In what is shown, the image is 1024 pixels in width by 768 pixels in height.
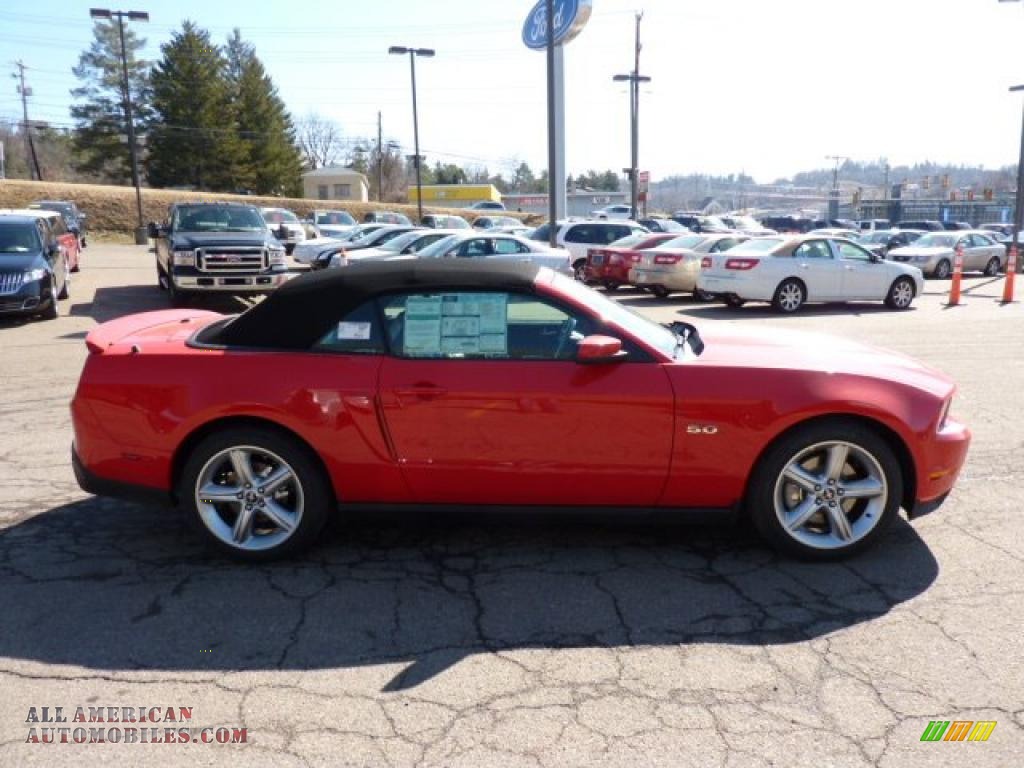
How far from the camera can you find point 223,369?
4102 mm

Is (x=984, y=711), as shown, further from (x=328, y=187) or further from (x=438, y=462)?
(x=328, y=187)

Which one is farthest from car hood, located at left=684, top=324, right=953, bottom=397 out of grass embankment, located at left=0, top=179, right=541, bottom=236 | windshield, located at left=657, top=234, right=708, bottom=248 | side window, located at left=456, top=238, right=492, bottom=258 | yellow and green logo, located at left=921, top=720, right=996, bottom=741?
grass embankment, located at left=0, top=179, right=541, bottom=236

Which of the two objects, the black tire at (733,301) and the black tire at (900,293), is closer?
the black tire at (733,301)

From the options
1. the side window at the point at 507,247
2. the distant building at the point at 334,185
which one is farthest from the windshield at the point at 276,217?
the distant building at the point at 334,185

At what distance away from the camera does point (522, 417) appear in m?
4.02

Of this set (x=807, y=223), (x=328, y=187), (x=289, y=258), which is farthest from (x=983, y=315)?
(x=328, y=187)

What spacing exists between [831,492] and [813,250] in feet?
42.3

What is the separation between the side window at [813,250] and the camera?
1578 cm

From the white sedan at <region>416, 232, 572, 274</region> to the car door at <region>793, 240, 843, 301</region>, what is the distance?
4.51 metres

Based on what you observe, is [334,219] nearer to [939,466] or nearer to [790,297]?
[790,297]

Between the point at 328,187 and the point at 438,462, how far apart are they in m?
77.3

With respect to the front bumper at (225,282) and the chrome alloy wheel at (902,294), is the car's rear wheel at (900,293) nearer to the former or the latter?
the chrome alloy wheel at (902,294)

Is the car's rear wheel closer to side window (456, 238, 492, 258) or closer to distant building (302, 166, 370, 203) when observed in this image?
side window (456, 238, 492, 258)

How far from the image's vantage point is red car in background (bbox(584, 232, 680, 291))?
18281mm
